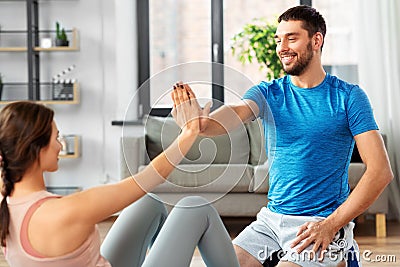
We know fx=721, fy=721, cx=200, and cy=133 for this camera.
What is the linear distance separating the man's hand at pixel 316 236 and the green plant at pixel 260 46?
3216 mm

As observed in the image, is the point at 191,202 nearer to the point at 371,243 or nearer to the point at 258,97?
the point at 258,97

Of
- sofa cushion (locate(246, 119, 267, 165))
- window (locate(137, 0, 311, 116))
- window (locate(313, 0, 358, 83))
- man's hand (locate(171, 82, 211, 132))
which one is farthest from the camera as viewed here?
window (locate(137, 0, 311, 116))

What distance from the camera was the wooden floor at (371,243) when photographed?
3736mm

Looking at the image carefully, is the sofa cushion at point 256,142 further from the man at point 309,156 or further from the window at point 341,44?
the window at point 341,44

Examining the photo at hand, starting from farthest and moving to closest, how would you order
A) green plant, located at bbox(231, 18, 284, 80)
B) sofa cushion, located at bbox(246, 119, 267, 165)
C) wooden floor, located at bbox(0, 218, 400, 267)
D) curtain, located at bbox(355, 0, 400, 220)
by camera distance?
green plant, located at bbox(231, 18, 284, 80) → curtain, located at bbox(355, 0, 400, 220) → wooden floor, located at bbox(0, 218, 400, 267) → sofa cushion, located at bbox(246, 119, 267, 165)

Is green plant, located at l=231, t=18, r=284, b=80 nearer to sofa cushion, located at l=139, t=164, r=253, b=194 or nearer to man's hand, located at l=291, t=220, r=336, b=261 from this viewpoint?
man's hand, located at l=291, t=220, r=336, b=261

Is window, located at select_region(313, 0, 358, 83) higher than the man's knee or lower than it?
higher

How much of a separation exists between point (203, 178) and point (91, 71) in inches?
149

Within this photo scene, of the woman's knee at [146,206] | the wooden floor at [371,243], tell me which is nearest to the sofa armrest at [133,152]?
the woman's knee at [146,206]

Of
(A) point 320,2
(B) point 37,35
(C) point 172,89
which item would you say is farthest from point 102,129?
(C) point 172,89

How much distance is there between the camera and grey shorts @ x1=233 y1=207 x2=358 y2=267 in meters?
1.99

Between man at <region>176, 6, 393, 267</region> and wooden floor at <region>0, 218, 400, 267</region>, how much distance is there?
1.64m

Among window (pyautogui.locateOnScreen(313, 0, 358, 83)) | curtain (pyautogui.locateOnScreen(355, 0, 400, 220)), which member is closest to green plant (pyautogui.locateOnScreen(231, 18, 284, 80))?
window (pyautogui.locateOnScreen(313, 0, 358, 83))

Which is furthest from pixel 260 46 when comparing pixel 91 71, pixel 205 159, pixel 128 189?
pixel 128 189
